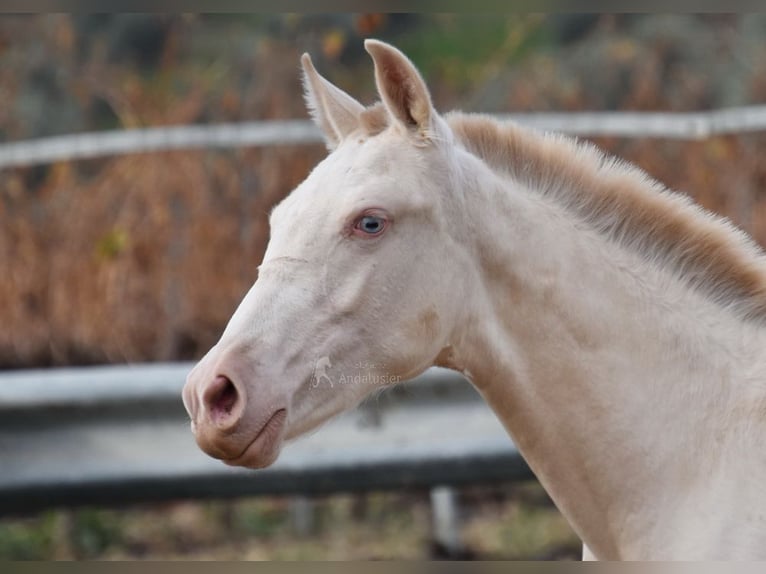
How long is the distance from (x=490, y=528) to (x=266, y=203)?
255 cm

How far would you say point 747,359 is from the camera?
2961mm

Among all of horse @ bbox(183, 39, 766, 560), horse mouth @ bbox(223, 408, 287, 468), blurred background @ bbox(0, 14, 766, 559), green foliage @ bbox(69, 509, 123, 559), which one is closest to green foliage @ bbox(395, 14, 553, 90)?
blurred background @ bbox(0, 14, 766, 559)

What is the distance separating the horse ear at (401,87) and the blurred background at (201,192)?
3.51m

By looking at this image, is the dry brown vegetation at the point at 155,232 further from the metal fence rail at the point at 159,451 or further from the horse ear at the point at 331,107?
the horse ear at the point at 331,107

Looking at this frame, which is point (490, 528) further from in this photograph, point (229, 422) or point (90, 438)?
point (229, 422)

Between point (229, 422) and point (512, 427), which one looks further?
point (512, 427)

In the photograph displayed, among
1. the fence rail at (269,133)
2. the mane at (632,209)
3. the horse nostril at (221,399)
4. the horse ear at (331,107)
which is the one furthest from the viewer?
the fence rail at (269,133)

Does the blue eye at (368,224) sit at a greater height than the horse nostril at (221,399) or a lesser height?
greater

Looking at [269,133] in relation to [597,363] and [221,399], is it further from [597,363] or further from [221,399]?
[221,399]

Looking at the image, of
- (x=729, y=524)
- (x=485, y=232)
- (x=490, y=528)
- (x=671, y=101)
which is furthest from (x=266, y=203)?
(x=729, y=524)

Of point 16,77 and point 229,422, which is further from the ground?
point 16,77

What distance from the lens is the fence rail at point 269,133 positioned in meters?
7.23

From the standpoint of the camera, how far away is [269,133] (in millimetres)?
7172

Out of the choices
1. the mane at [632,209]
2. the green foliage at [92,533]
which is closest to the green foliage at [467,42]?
the green foliage at [92,533]
